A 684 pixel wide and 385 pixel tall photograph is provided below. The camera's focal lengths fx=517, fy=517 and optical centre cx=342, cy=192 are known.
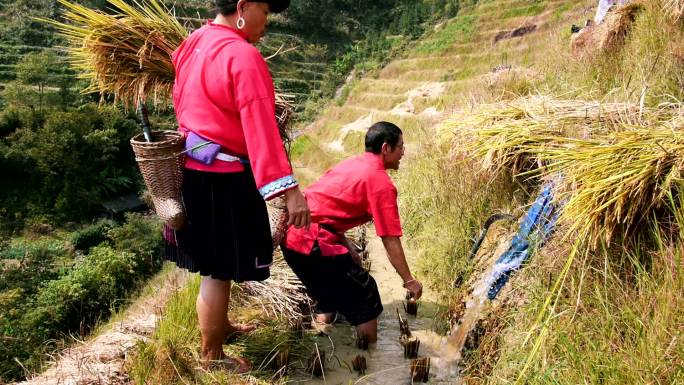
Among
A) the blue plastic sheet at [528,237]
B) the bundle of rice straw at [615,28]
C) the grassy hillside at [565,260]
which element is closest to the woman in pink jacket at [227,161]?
the grassy hillside at [565,260]

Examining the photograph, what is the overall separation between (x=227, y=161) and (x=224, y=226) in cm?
26

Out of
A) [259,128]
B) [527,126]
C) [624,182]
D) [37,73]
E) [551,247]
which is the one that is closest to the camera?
[259,128]

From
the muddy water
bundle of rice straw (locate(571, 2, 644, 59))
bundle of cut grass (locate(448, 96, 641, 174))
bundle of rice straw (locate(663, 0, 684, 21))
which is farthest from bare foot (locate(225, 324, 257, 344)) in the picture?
bundle of rice straw (locate(571, 2, 644, 59))

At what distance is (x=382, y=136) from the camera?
2721 millimetres

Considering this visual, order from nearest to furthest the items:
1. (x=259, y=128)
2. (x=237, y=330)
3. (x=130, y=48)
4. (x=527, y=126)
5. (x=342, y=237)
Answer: (x=259, y=128) → (x=237, y=330) → (x=130, y=48) → (x=342, y=237) → (x=527, y=126)

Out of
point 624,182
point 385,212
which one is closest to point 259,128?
point 385,212

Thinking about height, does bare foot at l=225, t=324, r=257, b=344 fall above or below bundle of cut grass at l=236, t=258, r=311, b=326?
above

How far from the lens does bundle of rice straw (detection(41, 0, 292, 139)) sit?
8.45 ft

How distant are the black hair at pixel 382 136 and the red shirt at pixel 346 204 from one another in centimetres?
5

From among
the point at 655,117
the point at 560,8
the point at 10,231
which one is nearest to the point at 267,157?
the point at 655,117

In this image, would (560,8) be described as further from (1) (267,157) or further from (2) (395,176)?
(1) (267,157)

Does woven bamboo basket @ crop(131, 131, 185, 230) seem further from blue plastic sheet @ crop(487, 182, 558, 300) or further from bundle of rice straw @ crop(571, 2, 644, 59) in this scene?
bundle of rice straw @ crop(571, 2, 644, 59)

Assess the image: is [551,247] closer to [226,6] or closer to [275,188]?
[275,188]

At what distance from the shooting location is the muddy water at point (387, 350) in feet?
8.46
